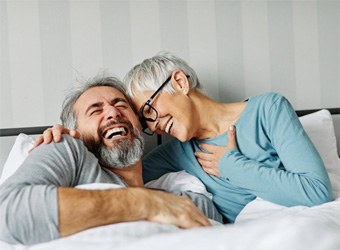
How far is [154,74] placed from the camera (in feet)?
5.22

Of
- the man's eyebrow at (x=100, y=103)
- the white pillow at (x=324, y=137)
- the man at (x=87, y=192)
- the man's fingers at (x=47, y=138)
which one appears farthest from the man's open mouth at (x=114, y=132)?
the white pillow at (x=324, y=137)

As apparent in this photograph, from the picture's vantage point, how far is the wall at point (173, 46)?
1.86m

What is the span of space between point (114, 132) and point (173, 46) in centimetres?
63

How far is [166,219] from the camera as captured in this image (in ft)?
3.58

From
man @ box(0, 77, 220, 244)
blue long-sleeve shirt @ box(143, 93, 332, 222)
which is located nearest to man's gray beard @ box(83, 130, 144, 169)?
man @ box(0, 77, 220, 244)

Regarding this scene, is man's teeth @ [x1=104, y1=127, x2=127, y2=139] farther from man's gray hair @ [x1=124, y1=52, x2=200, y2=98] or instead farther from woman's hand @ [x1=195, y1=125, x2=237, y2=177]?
woman's hand @ [x1=195, y1=125, x2=237, y2=177]

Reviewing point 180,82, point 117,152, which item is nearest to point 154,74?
point 180,82

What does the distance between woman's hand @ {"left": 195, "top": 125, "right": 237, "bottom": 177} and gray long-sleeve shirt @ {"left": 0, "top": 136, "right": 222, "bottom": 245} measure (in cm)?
40

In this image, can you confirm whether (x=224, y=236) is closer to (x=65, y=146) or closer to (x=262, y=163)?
(x=65, y=146)

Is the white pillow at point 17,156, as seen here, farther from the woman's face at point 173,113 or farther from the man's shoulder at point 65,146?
the woman's face at point 173,113

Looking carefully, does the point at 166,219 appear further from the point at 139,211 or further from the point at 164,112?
the point at 164,112

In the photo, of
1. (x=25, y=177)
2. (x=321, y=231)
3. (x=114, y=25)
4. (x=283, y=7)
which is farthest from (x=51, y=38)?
(x=321, y=231)

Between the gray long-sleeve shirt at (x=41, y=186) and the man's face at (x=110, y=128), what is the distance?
104 millimetres

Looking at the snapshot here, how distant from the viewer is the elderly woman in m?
1.38
